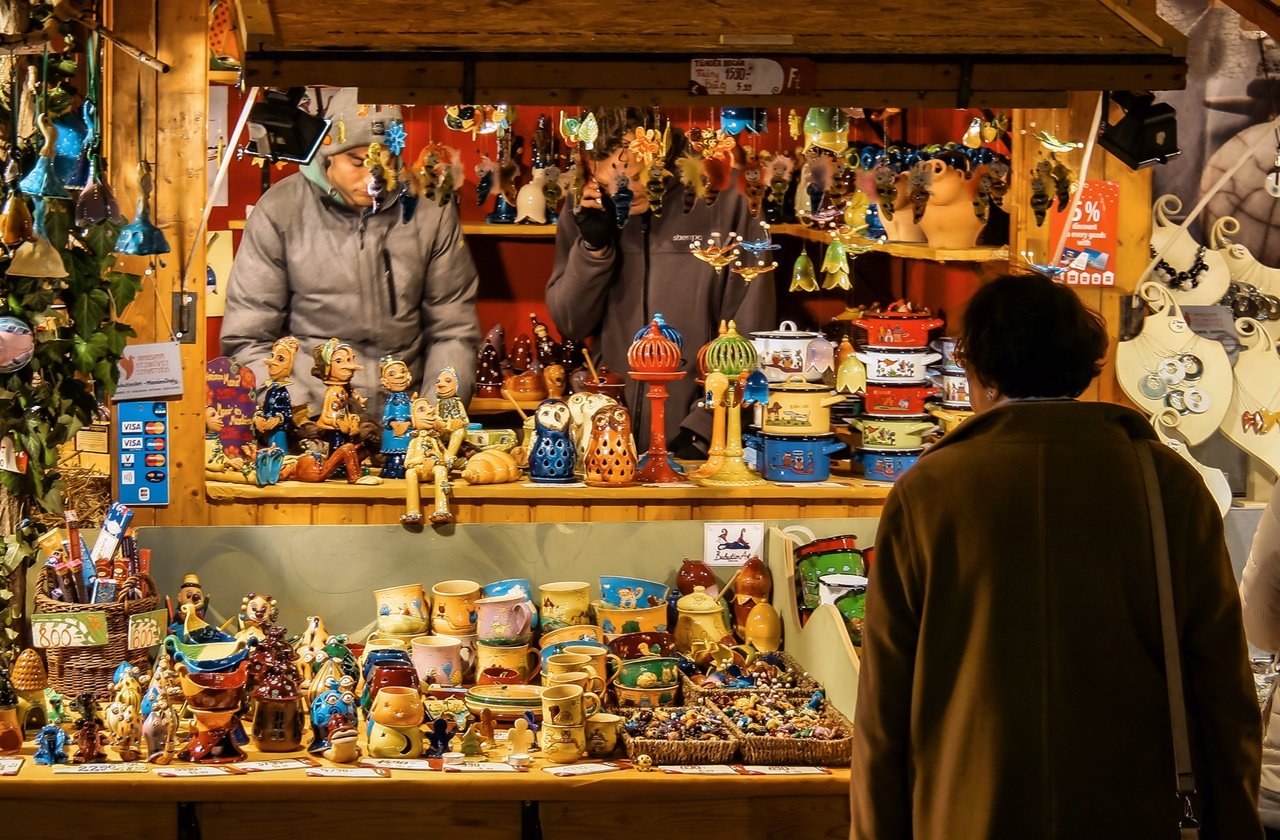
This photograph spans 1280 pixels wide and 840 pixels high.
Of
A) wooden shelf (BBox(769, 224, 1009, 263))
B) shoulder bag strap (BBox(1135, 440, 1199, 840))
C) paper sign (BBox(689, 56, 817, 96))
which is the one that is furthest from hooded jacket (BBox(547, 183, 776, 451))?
shoulder bag strap (BBox(1135, 440, 1199, 840))

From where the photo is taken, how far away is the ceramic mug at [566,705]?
300 centimetres

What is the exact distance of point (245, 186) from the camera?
6383 millimetres

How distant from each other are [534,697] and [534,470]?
32.2 inches

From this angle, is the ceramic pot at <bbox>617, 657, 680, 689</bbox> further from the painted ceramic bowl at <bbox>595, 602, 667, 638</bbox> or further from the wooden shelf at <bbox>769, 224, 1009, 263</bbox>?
the wooden shelf at <bbox>769, 224, 1009, 263</bbox>

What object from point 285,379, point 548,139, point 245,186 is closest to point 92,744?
point 285,379

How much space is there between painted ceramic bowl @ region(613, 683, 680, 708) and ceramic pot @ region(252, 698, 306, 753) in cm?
69

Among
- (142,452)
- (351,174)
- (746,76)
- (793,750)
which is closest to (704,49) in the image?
(746,76)

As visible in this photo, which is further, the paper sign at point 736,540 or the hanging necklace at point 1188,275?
the hanging necklace at point 1188,275

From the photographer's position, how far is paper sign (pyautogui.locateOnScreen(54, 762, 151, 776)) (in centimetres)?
289

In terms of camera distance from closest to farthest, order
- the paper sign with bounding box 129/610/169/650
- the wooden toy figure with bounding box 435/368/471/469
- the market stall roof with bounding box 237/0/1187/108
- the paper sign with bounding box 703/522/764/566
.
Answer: the market stall roof with bounding box 237/0/1187/108 → the paper sign with bounding box 129/610/169/650 → the paper sign with bounding box 703/522/764/566 → the wooden toy figure with bounding box 435/368/471/469

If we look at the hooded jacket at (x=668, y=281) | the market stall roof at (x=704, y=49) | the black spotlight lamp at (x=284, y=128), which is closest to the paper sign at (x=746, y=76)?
the market stall roof at (x=704, y=49)

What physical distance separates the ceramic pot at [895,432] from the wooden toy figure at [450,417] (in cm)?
106

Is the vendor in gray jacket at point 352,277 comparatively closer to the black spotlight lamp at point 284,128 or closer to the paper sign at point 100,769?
the black spotlight lamp at point 284,128

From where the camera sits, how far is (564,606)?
3582 millimetres
